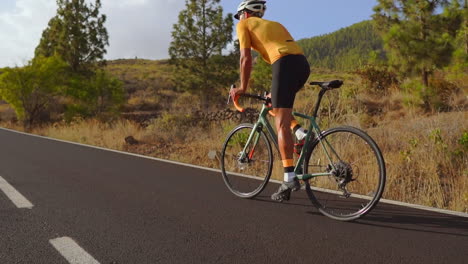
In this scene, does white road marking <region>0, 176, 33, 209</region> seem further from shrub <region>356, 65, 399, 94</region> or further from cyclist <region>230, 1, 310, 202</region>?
shrub <region>356, 65, 399, 94</region>

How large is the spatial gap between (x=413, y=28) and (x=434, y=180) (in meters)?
8.62

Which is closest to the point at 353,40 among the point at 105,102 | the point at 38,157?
the point at 105,102

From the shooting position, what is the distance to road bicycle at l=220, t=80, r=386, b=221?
3717mm

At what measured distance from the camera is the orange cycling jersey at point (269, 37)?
157 inches

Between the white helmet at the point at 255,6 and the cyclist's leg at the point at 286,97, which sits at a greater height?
the white helmet at the point at 255,6

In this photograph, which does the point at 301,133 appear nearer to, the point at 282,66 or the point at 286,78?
the point at 286,78

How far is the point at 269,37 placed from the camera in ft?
13.2

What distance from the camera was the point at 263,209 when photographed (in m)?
4.19

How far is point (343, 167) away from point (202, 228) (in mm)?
1498

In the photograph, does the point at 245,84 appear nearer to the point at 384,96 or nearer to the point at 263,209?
the point at 263,209

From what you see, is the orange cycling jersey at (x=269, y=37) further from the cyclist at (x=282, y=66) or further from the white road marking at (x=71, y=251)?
the white road marking at (x=71, y=251)

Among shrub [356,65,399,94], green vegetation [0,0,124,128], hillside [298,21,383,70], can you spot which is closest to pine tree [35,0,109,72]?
green vegetation [0,0,124,128]

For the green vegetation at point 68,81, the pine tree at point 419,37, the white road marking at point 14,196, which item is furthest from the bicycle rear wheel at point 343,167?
the green vegetation at point 68,81

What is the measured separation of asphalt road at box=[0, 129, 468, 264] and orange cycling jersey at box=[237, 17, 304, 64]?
5.65 ft
